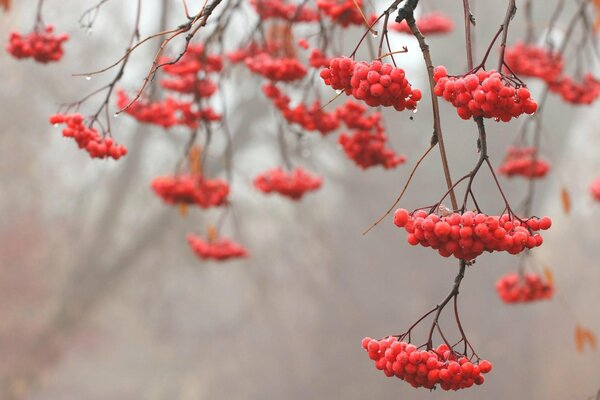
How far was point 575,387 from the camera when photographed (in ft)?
34.6

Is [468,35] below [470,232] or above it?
above

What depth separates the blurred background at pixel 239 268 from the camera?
9.36m

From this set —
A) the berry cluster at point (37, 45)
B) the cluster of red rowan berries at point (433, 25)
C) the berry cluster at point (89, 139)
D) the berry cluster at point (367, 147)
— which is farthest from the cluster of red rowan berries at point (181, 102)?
the cluster of red rowan berries at point (433, 25)

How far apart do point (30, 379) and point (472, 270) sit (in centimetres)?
587

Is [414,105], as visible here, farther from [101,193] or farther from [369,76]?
[101,193]

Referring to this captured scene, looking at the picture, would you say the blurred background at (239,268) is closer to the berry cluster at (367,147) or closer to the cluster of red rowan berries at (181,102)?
the cluster of red rowan berries at (181,102)

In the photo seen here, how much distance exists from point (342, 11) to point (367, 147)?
363mm

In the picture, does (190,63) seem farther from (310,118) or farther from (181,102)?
(310,118)

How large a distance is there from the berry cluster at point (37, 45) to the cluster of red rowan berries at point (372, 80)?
110 centimetres

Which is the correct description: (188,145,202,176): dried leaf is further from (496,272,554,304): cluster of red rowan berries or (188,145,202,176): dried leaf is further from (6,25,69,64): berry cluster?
(496,272,554,304): cluster of red rowan berries

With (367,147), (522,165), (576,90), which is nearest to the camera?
(367,147)

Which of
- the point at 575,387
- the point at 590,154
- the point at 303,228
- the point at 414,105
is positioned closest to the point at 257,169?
the point at 303,228

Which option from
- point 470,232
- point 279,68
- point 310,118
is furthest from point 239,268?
point 470,232

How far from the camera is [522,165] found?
9.39ft
